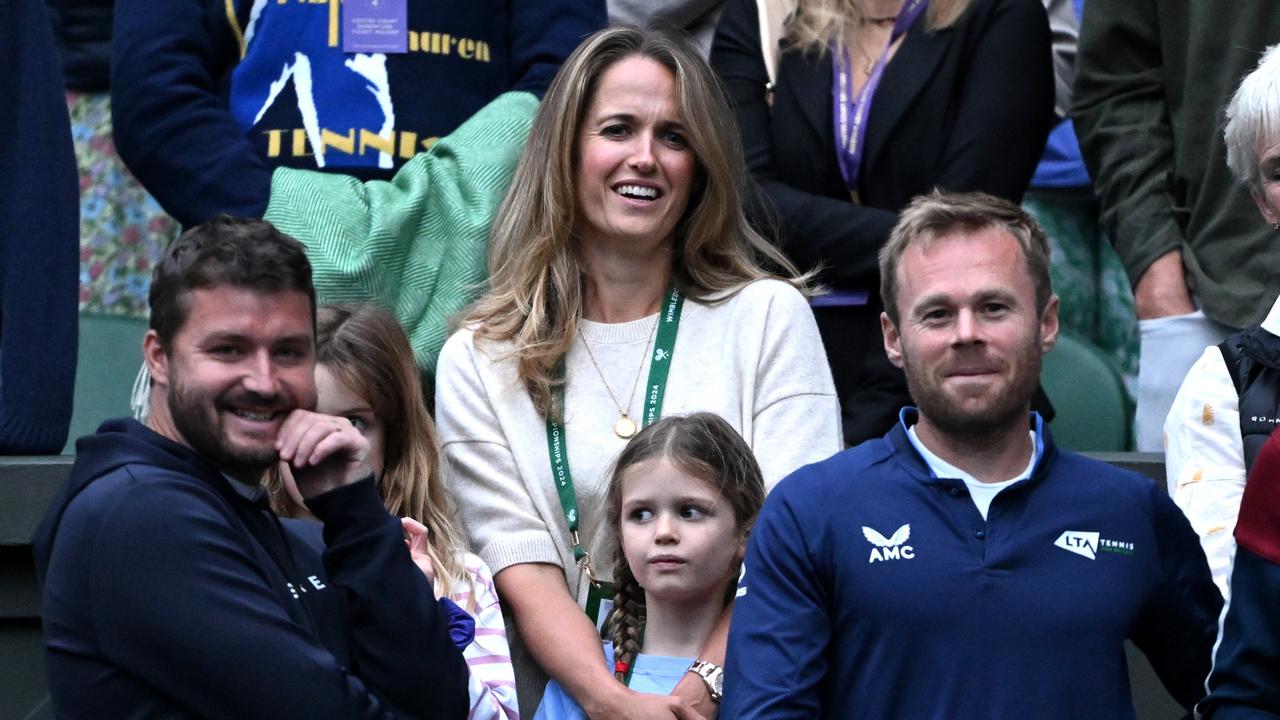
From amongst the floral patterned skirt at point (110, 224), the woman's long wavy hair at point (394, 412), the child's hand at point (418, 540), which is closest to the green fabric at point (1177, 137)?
the woman's long wavy hair at point (394, 412)

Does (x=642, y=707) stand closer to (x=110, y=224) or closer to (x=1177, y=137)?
(x=1177, y=137)

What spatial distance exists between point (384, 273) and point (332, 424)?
1.24m

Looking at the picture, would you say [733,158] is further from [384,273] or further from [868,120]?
[384,273]

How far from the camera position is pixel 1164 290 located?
175 inches

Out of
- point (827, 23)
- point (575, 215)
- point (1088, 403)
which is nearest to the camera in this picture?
point (575, 215)


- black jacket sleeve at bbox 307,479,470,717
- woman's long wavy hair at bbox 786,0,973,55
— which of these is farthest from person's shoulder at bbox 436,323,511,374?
woman's long wavy hair at bbox 786,0,973,55

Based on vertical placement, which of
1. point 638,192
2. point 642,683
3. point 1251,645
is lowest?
point 642,683

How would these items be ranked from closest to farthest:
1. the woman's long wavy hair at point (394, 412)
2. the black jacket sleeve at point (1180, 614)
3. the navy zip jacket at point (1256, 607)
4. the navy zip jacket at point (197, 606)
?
the navy zip jacket at point (1256, 607) → the navy zip jacket at point (197, 606) → the black jacket sleeve at point (1180, 614) → the woman's long wavy hair at point (394, 412)

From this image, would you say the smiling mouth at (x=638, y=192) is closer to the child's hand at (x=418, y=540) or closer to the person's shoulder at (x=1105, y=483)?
the child's hand at (x=418, y=540)

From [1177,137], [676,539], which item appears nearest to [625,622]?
[676,539]

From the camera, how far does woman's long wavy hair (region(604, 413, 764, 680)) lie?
3.60m

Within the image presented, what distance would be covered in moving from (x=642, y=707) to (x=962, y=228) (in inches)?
40.9

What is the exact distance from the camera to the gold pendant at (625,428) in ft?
12.7

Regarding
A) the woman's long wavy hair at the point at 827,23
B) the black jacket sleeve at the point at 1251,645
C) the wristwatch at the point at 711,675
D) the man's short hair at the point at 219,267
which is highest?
the woman's long wavy hair at the point at 827,23
